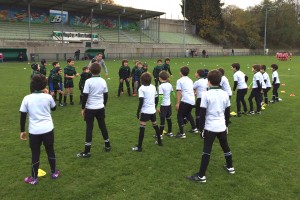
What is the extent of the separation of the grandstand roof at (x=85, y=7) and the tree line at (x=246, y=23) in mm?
22273

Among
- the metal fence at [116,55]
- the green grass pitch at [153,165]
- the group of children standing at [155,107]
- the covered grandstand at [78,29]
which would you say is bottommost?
the green grass pitch at [153,165]

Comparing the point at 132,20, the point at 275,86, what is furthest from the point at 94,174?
the point at 132,20

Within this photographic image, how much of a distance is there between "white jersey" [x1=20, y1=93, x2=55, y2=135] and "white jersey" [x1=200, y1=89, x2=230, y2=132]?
278 centimetres

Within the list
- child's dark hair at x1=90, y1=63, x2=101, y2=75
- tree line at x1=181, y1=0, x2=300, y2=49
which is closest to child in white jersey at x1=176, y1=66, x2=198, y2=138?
child's dark hair at x1=90, y1=63, x2=101, y2=75

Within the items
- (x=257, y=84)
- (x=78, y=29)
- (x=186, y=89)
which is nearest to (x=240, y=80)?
(x=257, y=84)

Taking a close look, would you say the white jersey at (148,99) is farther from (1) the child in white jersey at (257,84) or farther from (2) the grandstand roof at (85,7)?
(2) the grandstand roof at (85,7)

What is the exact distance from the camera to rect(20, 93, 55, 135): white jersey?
5168 millimetres

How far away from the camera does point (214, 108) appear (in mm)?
5324

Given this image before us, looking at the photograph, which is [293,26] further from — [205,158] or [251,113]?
[205,158]

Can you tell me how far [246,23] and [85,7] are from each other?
178 ft

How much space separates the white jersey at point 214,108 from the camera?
17.4ft

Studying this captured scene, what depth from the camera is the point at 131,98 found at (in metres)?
14.4

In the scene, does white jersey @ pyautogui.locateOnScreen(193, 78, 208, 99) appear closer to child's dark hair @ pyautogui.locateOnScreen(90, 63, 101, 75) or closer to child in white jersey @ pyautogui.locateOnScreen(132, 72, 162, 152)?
child in white jersey @ pyautogui.locateOnScreen(132, 72, 162, 152)

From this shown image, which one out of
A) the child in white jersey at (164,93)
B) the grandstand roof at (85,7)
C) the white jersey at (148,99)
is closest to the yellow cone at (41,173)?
the white jersey at (148,99)
